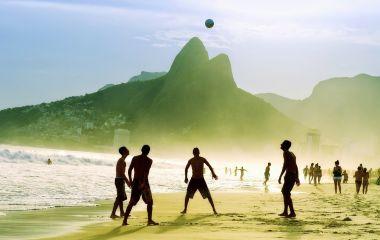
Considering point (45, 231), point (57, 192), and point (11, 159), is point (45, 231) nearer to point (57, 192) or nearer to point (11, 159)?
point (57, 192)

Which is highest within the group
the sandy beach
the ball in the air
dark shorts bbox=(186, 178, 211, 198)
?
Result: the ball in the air

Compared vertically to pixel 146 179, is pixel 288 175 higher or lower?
higher

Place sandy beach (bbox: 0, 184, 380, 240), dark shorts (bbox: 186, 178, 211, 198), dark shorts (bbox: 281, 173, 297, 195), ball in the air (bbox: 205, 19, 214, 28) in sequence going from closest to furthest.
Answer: sandy beach (bbox: 0, 184, 380, 240), dark shorts (bbox: 281, 173, 297, 195), dark shorts (bbox: 186, 178, 211, 198), ball in the air (bbox: 205, 19, 214, 28)

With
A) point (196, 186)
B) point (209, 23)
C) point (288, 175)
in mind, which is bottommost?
point (196, 186)

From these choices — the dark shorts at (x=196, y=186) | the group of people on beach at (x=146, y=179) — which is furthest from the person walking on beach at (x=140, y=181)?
the dark shorts at (x=196, y=186)

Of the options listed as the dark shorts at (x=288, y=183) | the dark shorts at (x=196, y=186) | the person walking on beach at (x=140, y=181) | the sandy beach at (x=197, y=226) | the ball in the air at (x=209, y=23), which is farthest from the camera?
the ball in the air at (x=209, y=23)

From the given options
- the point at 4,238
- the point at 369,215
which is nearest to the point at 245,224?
the point at 369,215

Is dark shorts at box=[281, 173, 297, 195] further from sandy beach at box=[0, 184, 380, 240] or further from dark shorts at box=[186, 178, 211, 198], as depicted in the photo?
dark shorts at box=[186, 178, 211, 198]

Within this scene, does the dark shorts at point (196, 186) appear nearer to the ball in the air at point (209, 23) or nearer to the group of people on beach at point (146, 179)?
the group of people on beach at point (146, 179)

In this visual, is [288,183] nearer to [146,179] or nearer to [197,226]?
[197,226]

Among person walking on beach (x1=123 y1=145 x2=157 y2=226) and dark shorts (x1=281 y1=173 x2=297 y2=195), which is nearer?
person walking on beach (x1=123 y1=145 x2=157 y2=226)

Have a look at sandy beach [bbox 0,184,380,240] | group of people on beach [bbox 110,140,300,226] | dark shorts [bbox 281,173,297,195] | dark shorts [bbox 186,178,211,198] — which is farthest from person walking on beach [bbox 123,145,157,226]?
dark shorts [bbox 281,173,297,195]

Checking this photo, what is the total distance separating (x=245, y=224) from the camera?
1257 cm

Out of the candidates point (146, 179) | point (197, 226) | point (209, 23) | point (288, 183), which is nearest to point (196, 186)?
point (288, 183)
